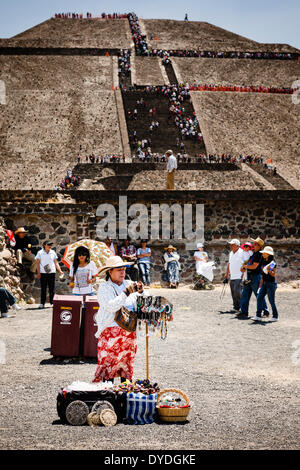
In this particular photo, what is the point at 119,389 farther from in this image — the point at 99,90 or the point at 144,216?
the point at 99,90

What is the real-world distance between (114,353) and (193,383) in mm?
1409

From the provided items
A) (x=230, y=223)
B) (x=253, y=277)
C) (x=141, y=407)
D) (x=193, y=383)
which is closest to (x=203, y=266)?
(x=230, y=223)

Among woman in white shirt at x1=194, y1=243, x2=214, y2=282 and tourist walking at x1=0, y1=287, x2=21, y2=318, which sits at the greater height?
woman in white shirt at x1=194, y1=243, x2=214, y2=282

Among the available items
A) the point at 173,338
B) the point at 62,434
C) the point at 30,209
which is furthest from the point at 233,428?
the point at 30,209

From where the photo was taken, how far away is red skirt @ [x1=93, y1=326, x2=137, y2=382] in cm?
620

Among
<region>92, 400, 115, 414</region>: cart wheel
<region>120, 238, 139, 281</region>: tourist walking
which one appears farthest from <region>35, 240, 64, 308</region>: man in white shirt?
<region>92, 400, 115, 414</region>: cart wheel

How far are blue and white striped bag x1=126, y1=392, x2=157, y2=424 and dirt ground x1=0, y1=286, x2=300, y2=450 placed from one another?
145 millimetres

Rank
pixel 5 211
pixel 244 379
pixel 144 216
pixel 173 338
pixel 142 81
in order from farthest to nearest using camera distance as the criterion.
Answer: pixel 142 81, pixel 144 216, pixel 5 211, pixel 173 338, pixel 244 379

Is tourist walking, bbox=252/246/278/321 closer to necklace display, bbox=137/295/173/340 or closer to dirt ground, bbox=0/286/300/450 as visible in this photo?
dirt ground, bbox=0/286/300/450

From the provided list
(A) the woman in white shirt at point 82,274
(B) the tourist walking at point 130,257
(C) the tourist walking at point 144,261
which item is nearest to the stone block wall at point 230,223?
(B) the tourist walking at point 130,257

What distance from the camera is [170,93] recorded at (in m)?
49.1

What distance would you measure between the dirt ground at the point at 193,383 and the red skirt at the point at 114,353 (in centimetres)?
60

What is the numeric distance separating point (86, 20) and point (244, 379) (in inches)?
2837

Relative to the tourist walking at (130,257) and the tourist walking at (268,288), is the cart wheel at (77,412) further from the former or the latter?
the tourist walking at (130,257)
